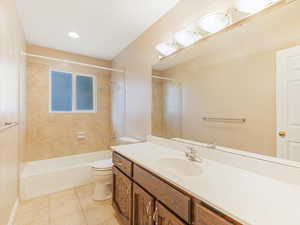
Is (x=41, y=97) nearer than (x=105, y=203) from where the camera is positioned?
No

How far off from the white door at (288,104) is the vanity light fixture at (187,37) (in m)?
0.72

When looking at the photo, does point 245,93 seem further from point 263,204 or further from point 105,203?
point 105,203

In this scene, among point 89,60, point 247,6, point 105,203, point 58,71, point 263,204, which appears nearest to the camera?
point 263,204

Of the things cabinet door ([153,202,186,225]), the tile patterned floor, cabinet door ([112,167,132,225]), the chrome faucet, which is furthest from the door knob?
the tile patterned floor

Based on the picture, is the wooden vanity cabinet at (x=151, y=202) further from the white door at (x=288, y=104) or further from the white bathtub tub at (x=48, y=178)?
the white bathtub tub at (x=48, y=178)

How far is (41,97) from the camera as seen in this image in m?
2.73

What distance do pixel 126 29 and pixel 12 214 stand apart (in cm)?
267

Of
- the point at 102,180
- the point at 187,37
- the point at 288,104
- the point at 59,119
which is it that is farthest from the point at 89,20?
the point at 288,104

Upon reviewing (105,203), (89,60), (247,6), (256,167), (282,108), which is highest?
(89,60)

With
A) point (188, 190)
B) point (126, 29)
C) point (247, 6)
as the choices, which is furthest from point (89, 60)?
point (188, 190)

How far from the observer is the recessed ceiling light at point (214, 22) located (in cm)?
119

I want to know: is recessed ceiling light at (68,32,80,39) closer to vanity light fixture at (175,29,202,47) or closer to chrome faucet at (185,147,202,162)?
vanity light fixture at (175,29,202,47)

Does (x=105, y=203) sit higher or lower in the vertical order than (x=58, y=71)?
lower

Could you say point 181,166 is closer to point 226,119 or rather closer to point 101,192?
point 226,119
